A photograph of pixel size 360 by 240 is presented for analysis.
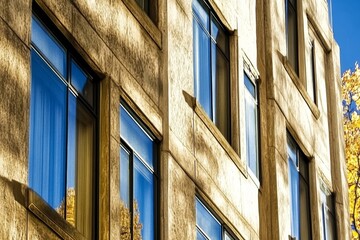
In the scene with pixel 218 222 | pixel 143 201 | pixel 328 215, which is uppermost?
pixel 328 215

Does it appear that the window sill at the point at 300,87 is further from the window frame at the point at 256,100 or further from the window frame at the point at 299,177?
the window frame at the point at 256,100

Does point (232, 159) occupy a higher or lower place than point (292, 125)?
lower

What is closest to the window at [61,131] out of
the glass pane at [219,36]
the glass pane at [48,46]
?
the glass pane at [48,46]

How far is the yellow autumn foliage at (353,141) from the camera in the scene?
155 feet

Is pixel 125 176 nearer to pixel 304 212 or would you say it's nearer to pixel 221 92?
pixel 221 92

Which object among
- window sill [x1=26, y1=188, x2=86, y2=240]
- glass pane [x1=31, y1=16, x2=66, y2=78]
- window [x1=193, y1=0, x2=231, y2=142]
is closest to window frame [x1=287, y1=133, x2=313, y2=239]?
window [x1=193, y1=0, x2=231, y2=142]

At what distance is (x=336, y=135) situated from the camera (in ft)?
112

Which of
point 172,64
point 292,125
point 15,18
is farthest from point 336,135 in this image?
point 15,18

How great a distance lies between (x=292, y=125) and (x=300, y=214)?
1.94 meters

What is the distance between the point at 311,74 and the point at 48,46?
1606 cm

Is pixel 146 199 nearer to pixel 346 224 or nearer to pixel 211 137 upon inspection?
pixel 211 137

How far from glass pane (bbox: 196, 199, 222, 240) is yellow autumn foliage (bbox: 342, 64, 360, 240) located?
2092 cm

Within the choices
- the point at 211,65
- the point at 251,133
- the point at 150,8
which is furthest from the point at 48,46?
the point at 251,133

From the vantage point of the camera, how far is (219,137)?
25.0 m
